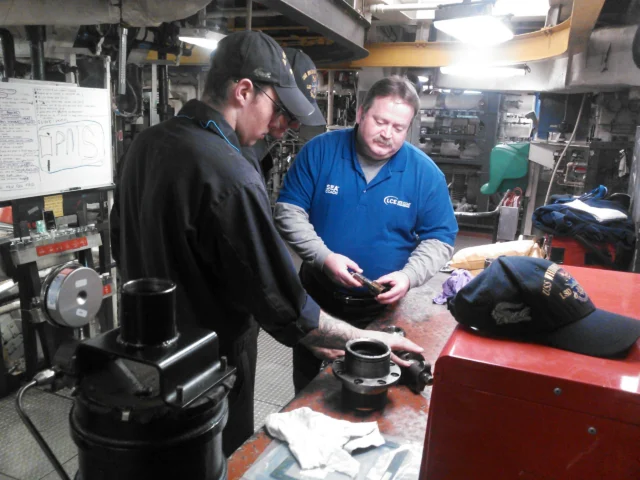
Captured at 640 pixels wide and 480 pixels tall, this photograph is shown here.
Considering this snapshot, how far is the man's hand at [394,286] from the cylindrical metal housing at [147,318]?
1107mm

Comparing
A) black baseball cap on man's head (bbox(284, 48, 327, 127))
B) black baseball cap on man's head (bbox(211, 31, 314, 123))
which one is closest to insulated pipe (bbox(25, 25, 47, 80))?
black baseball cap on man's head (bbox(284, 48, 327, 127))

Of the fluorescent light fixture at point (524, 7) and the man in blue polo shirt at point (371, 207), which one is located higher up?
the fluorescent light fixture at point (524, 7)

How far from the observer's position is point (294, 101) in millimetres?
1273

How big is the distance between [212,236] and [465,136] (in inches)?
239

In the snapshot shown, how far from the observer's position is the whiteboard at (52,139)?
2441mm

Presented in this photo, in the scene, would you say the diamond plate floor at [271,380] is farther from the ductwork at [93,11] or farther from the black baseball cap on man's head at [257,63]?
→ the ductwork at [93,11]

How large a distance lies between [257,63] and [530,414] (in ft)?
3.08

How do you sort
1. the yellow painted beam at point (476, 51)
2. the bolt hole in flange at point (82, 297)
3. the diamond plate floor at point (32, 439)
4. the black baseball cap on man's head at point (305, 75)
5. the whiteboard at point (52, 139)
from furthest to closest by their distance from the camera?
the yellow painted beam at point (476, 51) → the bolt hole in flange at point (82, 297) → the whiteboard at point (52, 139) → the diamond plate floor at point (32, 439) → the black baseball cap on man's head at point (305, 75)

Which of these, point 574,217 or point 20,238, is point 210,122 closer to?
point 20,238

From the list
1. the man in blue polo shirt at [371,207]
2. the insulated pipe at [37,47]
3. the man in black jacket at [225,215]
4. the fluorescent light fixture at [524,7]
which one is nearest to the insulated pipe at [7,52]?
the insulated pipe at [37,47]

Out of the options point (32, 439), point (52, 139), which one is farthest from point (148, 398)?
point (52, 139)

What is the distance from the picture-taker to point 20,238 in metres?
2.50

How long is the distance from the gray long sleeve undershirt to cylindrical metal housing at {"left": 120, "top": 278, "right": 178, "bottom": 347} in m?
1.14

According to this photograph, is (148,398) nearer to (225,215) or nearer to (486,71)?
(225,215)
